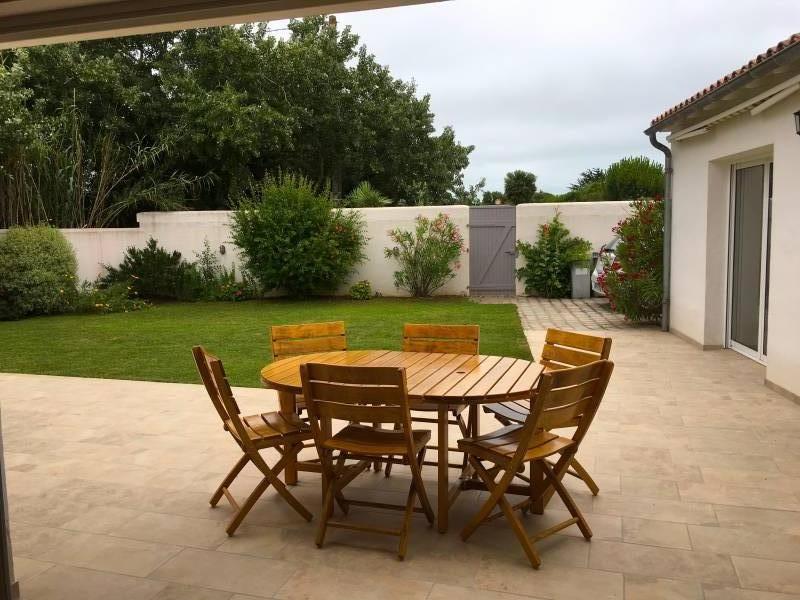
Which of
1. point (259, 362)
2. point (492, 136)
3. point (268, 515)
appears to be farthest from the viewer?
point (492, 136)

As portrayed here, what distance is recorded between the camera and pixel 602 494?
154 inches

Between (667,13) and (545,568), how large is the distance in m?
9.77

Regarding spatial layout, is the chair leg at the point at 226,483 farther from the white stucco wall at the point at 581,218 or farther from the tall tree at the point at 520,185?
the tall tree at the point at 520,185

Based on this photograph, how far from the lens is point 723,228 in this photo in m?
8.31

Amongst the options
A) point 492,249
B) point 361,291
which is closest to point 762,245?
point 492,249

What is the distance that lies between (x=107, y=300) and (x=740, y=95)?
12.0 m

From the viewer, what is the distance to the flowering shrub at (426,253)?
14.5 metres

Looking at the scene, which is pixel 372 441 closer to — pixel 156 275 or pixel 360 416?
pixel 360 416

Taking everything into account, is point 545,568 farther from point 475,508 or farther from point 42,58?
point 42,58

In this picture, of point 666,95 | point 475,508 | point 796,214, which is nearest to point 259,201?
point 666,95

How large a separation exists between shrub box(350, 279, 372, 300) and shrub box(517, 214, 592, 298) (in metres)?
3.45

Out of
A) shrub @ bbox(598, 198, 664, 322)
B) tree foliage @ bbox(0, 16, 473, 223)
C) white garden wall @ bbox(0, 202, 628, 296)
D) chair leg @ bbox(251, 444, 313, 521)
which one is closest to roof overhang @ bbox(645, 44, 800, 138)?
shrub @ bbox(598, 198, 664, 322)

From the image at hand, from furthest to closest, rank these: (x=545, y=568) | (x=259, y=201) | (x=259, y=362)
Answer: (x=259, y=201) → (x=259, y=362) → (x=545, y=568)

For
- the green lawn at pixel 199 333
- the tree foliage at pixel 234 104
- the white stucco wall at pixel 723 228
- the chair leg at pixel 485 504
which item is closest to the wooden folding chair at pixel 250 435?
the chair leg at pixel 485 504
